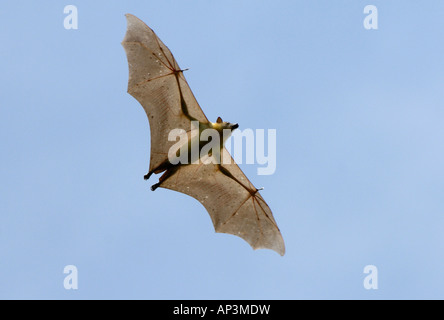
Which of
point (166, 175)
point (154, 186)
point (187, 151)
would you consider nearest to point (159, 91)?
point (187, 151)

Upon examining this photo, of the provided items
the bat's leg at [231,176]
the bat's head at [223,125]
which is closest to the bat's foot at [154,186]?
the bat's leg at [231,176]

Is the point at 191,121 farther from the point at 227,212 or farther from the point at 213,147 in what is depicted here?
the point at 227,212

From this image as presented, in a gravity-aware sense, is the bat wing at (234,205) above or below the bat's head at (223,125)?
below

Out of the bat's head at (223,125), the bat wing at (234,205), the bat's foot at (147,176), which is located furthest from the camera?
the bat wing at (234,205)

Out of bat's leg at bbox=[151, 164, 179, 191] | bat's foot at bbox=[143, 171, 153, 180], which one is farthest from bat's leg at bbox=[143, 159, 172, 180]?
bat's leg at bbox=[151, 164, 179, 191]

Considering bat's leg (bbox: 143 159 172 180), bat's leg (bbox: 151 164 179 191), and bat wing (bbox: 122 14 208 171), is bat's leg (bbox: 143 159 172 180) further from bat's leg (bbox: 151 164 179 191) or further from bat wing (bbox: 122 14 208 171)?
bat's leg (bbox: 151 164 179 191)

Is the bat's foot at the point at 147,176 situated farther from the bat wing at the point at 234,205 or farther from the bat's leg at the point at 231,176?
the bat's leg at the point at 231,176

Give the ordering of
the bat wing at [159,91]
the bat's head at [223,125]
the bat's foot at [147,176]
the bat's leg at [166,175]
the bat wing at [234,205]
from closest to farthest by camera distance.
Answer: the bat wing at [159,91] → the bat's head at [223,125] → the bat's foot at [147,176] → the bat's leg at [166,175] → the bat wing at [234,205]
